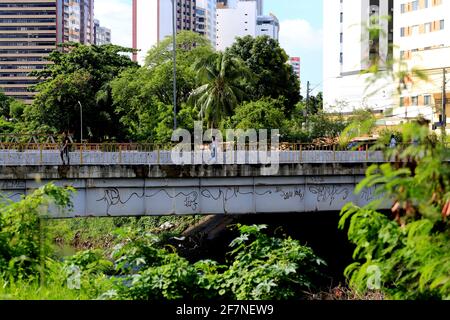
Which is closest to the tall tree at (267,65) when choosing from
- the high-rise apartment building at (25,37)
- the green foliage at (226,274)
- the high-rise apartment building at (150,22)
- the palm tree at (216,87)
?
the palm tree at (216,87)

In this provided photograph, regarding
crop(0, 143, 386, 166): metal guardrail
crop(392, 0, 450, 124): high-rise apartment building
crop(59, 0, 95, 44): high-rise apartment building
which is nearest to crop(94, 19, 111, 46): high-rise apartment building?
crop(59, 0, 95, 44): high-rise apartment building

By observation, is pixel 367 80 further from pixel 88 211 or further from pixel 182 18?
pixel 182 18

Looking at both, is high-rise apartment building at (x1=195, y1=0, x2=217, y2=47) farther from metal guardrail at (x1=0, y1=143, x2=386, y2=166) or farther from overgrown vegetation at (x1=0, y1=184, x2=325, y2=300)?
overgrown vegetation at (x1=0, y1=184, x2=325, y2=300)

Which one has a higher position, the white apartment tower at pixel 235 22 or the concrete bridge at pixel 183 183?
the white apartment tower at pixel 235 22

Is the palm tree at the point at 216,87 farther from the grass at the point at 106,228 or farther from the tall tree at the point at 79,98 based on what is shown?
the tall tree at the point at 79,98

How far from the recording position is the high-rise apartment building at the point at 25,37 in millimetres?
117062

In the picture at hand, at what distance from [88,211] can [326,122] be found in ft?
82.0

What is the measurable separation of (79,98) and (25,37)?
73313 mm

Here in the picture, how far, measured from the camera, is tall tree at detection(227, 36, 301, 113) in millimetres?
52875

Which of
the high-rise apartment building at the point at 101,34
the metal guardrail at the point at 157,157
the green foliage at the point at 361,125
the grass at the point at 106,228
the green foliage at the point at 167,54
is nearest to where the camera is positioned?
the green foliage at the point at 361,125

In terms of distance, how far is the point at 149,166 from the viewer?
22234 mm

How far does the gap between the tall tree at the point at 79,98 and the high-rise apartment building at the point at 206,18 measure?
3021 inches
